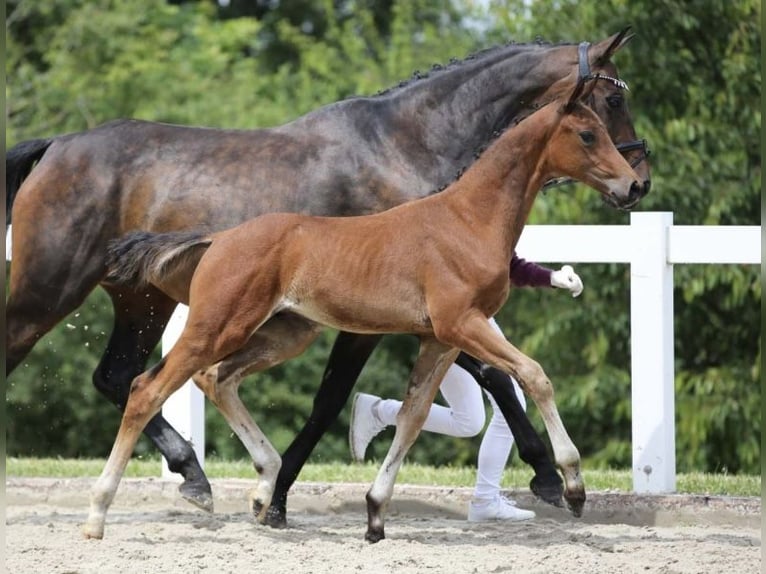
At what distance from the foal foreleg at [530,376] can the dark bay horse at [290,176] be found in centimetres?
96

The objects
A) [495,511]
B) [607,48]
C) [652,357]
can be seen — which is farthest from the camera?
[652,357]

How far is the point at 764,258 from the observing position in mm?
4359

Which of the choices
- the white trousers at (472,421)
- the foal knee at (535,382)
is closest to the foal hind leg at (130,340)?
the white trousers at (472,421)

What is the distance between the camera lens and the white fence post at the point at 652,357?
654cm

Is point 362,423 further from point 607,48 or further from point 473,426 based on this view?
point 607,48

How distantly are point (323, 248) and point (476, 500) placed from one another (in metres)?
1.65

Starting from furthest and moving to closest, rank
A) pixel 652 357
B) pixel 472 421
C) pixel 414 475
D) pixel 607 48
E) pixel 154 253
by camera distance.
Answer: pixel 414 475 < pixel 652 357 < pixel 472 421 < pixel 607 48 < pixel 154 253

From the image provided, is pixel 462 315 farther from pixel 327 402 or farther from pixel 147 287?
pixel 147 287

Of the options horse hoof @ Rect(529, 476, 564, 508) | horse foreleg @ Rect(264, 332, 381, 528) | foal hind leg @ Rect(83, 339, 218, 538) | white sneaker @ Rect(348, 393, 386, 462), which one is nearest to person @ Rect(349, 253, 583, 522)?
white sneaker @ Rect(348, 393, 386, 462)

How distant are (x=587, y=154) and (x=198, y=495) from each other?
2.27 meters

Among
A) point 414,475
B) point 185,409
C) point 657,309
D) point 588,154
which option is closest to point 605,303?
point 414,475

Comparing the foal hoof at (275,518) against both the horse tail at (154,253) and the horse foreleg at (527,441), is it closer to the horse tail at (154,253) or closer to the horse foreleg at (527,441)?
the horse foreleg at (527,441)

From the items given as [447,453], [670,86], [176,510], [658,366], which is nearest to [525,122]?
[658,366]

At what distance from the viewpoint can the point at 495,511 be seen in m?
6.20
